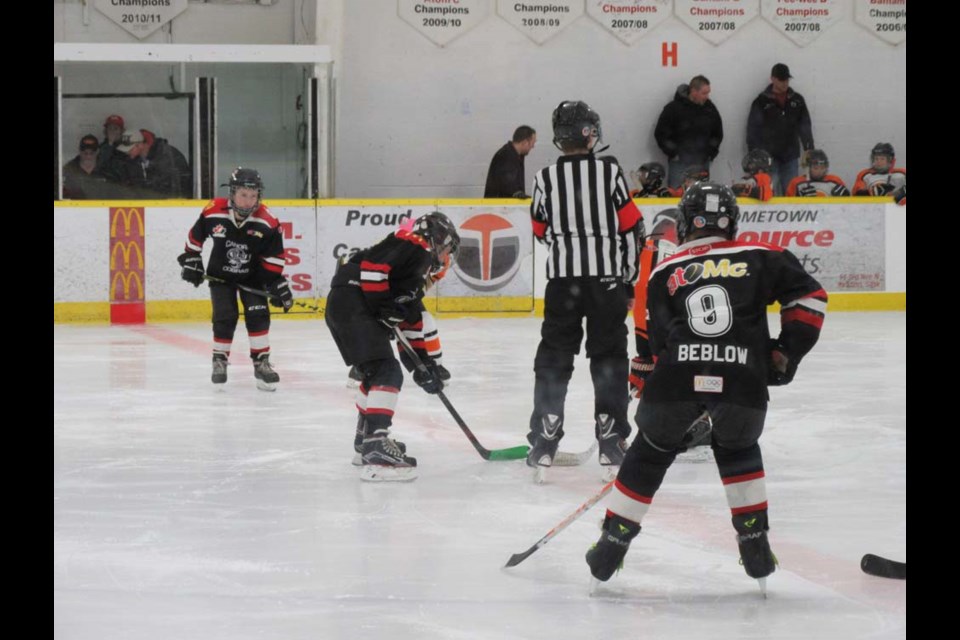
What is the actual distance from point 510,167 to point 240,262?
4.61 m

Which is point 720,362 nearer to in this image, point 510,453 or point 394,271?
point 394,271

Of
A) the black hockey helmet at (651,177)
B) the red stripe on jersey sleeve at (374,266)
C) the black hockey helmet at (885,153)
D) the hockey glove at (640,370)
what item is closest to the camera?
the red stripe on jersey sleeve at (374,266)

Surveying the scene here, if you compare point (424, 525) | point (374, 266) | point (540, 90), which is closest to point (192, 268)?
point (374, 266)

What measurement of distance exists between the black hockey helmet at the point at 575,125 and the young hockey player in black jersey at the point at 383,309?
0.51 meters

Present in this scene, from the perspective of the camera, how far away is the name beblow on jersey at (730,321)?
3.26m

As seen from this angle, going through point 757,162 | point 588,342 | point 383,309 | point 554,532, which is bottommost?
point 554,532

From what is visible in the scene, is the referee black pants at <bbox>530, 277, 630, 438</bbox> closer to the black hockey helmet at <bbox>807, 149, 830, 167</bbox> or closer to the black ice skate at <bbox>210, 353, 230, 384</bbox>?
the black ice skate at <bbox>210, 353, 230, 384</bbox>

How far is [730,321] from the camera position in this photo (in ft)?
10.7

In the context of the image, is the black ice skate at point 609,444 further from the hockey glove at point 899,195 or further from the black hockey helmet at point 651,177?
the hockey glove at point 899,195

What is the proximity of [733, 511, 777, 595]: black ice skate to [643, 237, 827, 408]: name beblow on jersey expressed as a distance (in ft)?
0.91

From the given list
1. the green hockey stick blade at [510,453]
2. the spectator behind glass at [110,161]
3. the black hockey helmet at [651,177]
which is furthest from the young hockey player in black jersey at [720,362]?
the spectator behind glass at [110,161]

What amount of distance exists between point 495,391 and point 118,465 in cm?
244
